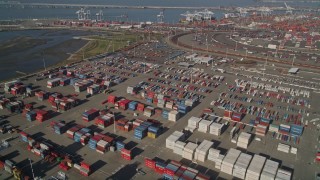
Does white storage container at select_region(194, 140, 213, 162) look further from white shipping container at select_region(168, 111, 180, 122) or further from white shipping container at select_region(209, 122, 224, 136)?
white shipping container at select_region(168, 111, 180, 122)

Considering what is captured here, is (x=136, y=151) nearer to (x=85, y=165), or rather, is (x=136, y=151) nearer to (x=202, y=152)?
(x=85, y=165)

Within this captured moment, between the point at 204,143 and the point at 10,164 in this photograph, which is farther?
the point at 204,143

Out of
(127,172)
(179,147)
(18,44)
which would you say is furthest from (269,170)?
(18,44)

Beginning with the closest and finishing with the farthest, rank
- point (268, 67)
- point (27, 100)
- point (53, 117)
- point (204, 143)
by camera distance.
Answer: point (204, 143), point (53, 117), point (27, 100), point (268, 67)

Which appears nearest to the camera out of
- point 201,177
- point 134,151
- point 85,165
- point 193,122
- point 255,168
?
point 201,177

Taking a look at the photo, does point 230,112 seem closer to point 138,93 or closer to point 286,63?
point 138,93

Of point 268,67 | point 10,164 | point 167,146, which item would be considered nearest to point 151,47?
point 268,67

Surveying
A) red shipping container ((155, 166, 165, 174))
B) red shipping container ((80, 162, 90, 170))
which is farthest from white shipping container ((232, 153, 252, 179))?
red shipping container ((80, 162, 90, 170))

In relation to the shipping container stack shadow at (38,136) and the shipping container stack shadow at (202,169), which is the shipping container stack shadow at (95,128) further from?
the shipping container stack shadow at (202,169)

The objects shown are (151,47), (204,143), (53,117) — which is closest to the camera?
(204,143)
